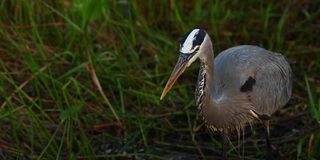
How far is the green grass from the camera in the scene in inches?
159

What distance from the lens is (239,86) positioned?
12.2 ft

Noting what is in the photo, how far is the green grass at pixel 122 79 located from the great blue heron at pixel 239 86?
196mm

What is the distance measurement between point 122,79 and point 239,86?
40.2 inches

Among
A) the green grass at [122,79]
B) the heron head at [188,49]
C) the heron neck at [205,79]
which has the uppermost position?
the heron head at [188,49]

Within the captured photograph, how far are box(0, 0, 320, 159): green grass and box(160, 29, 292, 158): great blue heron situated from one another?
0.64 feet

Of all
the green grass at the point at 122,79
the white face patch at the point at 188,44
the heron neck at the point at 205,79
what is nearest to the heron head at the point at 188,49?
the white face patch at the point at 188,44

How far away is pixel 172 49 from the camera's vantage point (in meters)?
4.94

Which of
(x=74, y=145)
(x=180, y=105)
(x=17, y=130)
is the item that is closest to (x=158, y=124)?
(x=180, y=105)

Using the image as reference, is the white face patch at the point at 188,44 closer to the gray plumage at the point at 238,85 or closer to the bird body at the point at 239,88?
the gray plumage at the point at 238,85

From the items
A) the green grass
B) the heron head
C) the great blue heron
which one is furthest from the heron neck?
the green grass

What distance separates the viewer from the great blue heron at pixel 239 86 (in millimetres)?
3507

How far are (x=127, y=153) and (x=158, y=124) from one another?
→ 0.31 metres

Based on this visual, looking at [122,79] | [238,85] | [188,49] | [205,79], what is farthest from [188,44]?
[122,79]

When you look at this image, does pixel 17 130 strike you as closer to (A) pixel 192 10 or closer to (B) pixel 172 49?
(B) pixel 172 49
